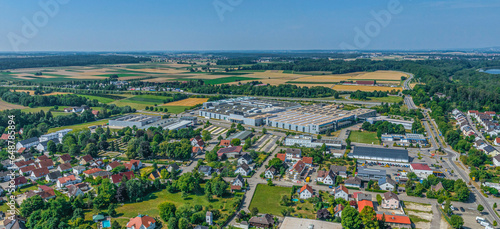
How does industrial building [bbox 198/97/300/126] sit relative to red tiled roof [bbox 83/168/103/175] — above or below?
below

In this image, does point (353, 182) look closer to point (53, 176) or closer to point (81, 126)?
point (53, 176)

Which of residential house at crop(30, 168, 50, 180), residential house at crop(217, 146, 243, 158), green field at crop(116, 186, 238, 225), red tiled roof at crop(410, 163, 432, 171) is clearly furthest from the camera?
residential house at crop(217, 146, 243, 158)

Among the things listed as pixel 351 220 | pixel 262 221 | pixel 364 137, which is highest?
pixel 351 220

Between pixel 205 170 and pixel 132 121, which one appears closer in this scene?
pixel 205 170

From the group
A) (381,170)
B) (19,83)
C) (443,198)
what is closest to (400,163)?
(381,170)

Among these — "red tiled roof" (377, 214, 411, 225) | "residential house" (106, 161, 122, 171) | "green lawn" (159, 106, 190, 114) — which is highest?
"red tiled roof" (377, 214, 411, 225)

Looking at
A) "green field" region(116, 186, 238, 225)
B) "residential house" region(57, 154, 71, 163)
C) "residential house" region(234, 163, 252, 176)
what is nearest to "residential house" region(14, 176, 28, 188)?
"residential house" region(57, 154, 71, 163)

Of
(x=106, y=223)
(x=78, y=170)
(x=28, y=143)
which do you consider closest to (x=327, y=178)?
(x=106, y=223)

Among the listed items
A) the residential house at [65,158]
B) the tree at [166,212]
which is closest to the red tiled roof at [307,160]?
the tree at [166,212]

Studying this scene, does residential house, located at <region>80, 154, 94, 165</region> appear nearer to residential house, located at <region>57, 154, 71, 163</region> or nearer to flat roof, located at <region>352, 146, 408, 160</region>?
residential house, located at <region>57, 154, 71, 163</region>
